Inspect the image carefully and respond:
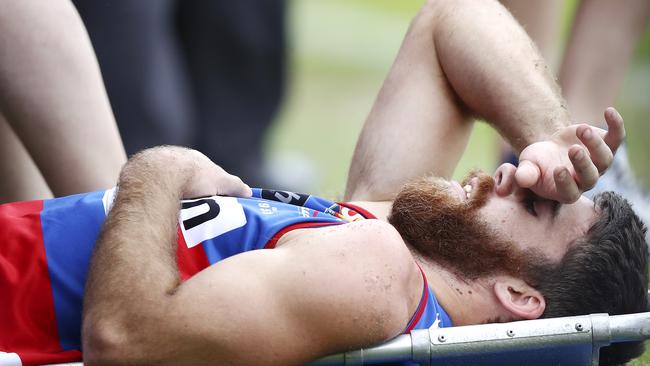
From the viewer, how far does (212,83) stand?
6.72 meters

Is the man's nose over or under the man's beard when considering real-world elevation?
over

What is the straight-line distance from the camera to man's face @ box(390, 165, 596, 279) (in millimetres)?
3309

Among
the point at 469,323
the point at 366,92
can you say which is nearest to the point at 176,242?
the point at 469,323

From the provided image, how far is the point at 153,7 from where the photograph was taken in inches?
226

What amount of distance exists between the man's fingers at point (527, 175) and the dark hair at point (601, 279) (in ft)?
0.83

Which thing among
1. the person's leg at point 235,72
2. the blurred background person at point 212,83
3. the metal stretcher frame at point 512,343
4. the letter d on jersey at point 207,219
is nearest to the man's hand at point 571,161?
the metal stretcher frame at point 512,343

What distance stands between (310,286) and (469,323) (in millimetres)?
703

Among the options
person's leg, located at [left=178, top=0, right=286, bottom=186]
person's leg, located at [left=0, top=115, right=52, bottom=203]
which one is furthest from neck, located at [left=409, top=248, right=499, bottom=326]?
person's leg, located at [left=178, top=0, right=286, bottom=186]

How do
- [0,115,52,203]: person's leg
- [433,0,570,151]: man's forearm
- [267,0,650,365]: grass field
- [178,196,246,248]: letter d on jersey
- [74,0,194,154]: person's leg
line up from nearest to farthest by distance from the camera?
1. [178,196,246,248]: letter d on jersey
2. [433,0,570,151]: man's forearm
3. [0,115,52,203]: person's leg
4. [74,0,194,154]: person's leg
5. [267,0,650,365]: grass field

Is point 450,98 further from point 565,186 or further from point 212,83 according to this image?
point 212,83

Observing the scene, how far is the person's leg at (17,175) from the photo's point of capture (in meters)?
4.13

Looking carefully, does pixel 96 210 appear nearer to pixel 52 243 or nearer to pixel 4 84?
pixel 52 243

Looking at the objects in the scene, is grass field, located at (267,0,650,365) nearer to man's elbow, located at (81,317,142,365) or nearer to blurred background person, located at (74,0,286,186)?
blurred background person, located at (74,0,286,186)

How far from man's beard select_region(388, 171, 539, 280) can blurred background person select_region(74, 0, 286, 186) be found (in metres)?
2.73
